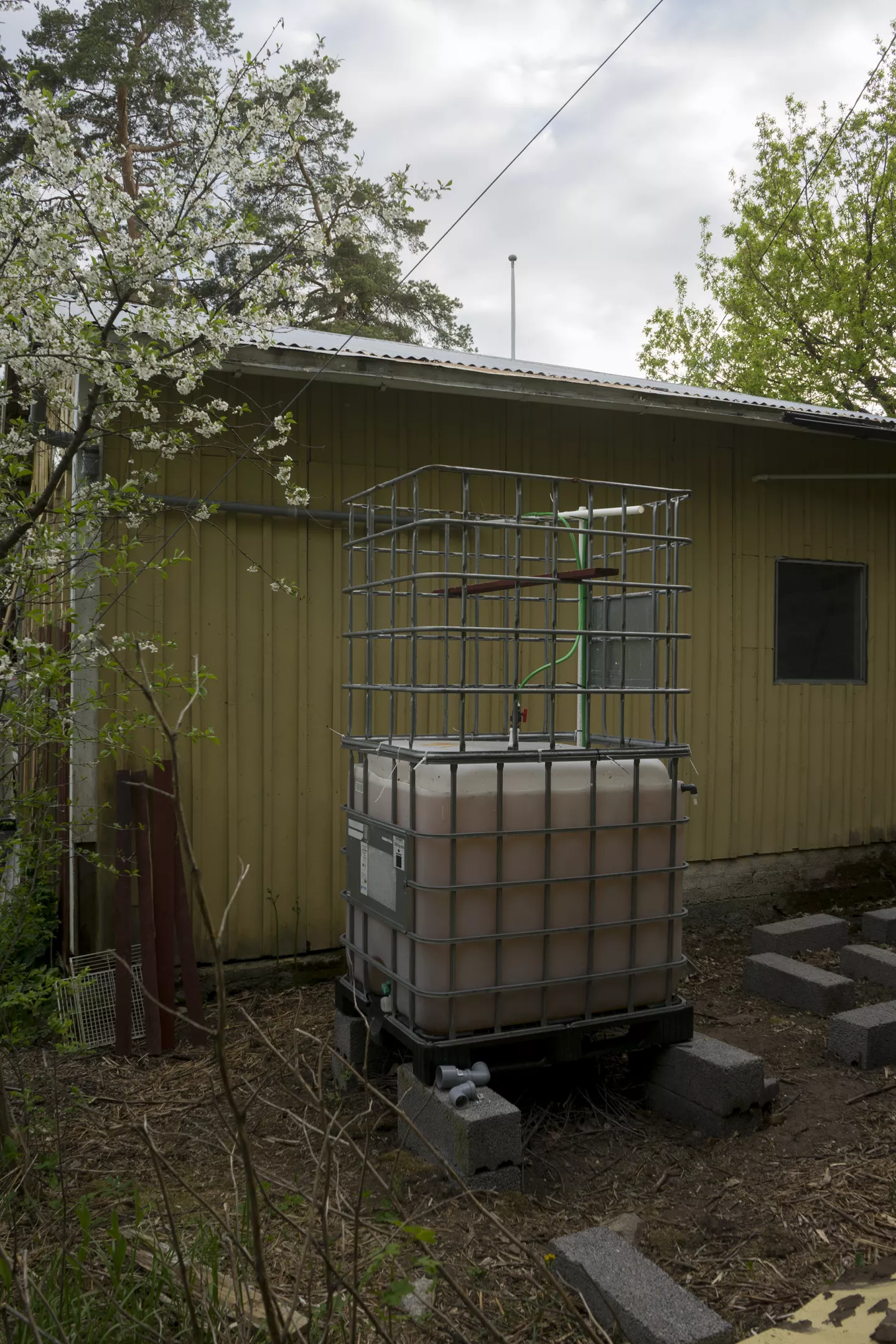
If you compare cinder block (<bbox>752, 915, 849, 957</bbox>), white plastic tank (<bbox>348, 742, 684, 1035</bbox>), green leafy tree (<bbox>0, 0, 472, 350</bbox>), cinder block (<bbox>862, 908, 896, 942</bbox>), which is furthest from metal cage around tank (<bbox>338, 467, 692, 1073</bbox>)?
green leafy tree (<bbox>0, 0, 472, 350</bbox>)

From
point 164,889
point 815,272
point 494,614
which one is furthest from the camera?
point 815,272

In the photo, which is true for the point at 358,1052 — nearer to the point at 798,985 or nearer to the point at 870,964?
the point at 798,985

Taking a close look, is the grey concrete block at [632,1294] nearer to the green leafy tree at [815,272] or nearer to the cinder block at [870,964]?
the cinder block at [870,964]

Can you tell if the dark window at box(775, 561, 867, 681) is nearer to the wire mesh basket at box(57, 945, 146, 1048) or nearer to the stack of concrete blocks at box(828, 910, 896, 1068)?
the stack of concrete blocks at box(828, 910, 896, 1068)

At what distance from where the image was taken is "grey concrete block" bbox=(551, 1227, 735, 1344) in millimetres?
2629

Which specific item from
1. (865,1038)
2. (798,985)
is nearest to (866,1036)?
(865,1038)

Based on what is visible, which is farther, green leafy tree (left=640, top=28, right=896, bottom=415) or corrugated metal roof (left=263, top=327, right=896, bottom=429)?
green leafy tree (left=640, top=28, right=896, bottom=415)

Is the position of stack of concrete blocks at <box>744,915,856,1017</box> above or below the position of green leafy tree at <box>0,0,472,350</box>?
below

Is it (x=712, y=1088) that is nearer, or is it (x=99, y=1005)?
(x=712, y=1088)

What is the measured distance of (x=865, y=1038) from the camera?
16.0 ft

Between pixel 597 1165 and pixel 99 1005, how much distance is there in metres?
2.74

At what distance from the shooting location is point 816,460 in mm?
8008

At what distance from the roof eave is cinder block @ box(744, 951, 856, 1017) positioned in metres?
3.59

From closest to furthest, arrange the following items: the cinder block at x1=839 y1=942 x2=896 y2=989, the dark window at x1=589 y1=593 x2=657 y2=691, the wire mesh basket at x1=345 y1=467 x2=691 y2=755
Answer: the dark window at x1=589 y1=593 x2=657 y2=691 → the wire mesh basket at x1=345 y1=467 x2=691 y2=755 → the cinder block at x1=839 y1=942 x2=896 y2=989
